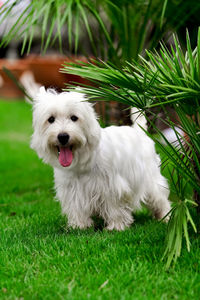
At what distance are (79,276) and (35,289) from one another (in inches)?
11.8

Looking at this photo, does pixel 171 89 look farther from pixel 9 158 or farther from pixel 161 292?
pixel 9 158

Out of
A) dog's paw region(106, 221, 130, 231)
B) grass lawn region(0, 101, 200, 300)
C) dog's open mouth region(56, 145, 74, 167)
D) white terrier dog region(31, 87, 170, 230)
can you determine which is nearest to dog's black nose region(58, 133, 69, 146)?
white terrier dog region(31, 87, 170, 230)

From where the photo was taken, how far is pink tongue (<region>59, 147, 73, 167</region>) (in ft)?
13.5

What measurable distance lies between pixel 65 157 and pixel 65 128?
0.26 meters

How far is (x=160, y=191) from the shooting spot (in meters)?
4.89

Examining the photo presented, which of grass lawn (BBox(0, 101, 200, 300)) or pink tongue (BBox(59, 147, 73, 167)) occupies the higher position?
pink tongue (BBox(59, 147, 73, 167))

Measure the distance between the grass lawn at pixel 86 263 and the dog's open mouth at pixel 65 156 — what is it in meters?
0.58

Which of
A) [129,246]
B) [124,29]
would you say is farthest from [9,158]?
[129,246]

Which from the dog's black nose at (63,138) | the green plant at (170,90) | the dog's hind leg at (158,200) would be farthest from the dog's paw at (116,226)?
the green plant at (170,90)

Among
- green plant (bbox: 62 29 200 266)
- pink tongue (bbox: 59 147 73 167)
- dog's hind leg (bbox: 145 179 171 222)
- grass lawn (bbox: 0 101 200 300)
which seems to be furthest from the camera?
dog's hind leg (bbox: 145 179 171 222)

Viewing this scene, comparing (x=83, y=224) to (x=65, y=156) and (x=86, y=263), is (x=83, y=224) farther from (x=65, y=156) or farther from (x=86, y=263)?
(x=86, y=263)

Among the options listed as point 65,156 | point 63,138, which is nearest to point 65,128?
point 63,138

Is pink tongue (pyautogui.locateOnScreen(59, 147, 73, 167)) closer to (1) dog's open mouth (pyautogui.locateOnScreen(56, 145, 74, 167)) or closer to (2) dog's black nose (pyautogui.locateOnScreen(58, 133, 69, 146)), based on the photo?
(1) dog's open mouth (pyautogui.locateOnScreen(56, 145, 74, 167))

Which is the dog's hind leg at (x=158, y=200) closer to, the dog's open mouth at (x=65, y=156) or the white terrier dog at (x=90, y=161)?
the white terrier dog at (x=90, y=161)
